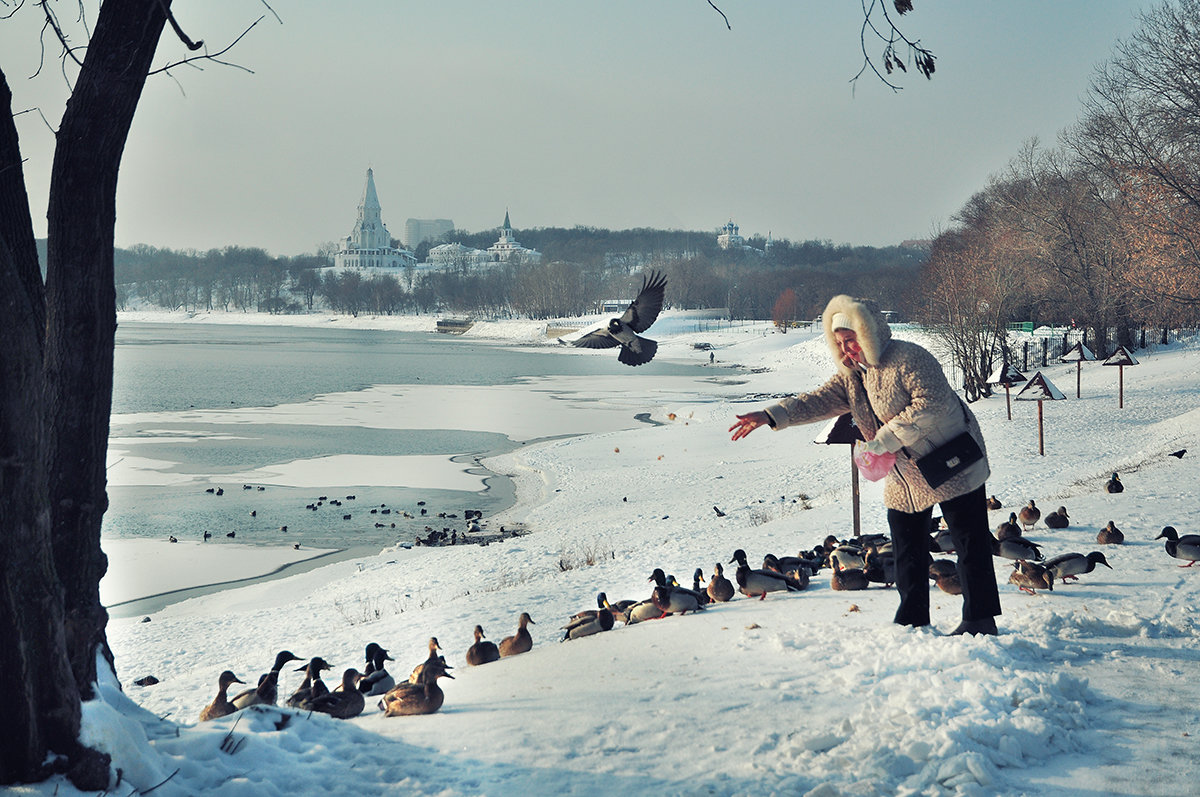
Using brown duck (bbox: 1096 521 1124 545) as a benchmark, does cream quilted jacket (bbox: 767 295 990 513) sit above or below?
above

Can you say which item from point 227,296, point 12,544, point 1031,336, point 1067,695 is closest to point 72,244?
point 12,544

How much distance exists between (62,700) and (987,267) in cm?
3669

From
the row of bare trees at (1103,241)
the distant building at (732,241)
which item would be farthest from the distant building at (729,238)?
the row of bare trees at (1103,241)

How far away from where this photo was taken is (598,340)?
373 inches

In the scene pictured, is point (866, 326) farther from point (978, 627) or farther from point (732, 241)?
point (732, 241)

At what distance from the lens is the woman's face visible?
16.0 ft

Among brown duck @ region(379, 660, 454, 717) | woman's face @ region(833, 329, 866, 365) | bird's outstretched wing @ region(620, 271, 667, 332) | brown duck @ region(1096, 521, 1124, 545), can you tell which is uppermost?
bird's outstretched wing @ region(620, 271, 667, 332)

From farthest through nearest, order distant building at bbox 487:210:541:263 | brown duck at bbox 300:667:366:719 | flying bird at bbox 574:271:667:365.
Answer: distant building at bbox 487:210:541:263, flying bird at bbox 574:271:667:365, brown duck at bbox 300:667:366:719

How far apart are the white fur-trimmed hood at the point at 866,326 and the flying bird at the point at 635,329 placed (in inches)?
144

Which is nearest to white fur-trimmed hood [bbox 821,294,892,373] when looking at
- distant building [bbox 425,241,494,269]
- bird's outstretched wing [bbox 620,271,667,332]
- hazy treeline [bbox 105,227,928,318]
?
bird's outstretched wing [bbox 620,271,667,332]

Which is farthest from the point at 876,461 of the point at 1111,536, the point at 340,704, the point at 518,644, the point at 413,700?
the point at 1111,536

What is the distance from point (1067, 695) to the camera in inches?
168

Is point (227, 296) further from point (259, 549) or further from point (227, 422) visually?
point (259, 549)

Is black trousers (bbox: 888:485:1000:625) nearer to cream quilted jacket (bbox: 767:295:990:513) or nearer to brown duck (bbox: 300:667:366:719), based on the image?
cream quilted jacket (bbox: 767:295:990:513)
